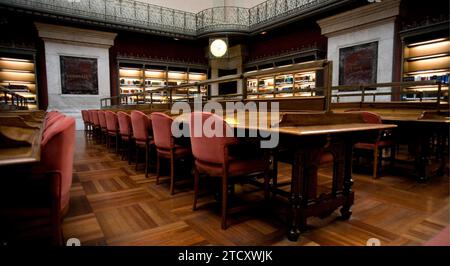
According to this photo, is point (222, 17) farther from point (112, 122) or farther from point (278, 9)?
point (112, 122)

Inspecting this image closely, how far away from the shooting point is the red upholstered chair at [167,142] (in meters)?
2.52

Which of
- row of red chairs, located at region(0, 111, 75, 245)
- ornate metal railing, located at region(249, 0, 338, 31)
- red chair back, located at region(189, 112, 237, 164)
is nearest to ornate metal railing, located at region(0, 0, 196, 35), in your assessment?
ornate metal railing, located at region(249, 0, 338, 31)

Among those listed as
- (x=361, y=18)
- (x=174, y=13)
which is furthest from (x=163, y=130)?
(x=174, y=13)

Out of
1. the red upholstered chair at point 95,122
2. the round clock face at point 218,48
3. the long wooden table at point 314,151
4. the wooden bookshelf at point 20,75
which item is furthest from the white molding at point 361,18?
the wooden bookshelf at point 20,75

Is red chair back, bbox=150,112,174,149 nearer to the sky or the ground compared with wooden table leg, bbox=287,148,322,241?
nearer to the sky

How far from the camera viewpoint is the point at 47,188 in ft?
3.79

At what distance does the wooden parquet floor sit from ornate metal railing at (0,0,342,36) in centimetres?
609

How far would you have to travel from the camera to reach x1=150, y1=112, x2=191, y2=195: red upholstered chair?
99.0 inches

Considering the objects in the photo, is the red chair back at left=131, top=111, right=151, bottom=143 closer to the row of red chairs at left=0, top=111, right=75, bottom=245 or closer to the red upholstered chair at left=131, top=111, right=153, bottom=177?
the red upholstered chair at left=131, top=111, right=153, bottom=177

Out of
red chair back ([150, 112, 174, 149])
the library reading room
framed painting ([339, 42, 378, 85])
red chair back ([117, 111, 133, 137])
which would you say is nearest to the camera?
the library reading room

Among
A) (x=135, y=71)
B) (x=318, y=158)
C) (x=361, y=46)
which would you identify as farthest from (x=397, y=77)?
(x=135, y=71)

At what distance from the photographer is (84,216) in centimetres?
209

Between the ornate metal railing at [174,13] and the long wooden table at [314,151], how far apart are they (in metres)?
6.36

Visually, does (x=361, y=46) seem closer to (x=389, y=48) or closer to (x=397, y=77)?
(x=389, y=48)
